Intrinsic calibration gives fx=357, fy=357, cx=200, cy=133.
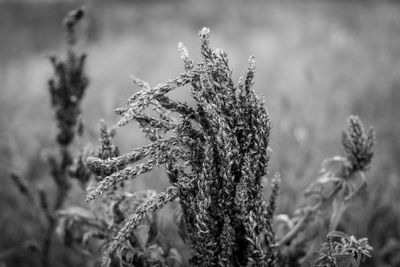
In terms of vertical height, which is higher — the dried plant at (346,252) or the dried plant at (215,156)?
the dried plant at (215,156)

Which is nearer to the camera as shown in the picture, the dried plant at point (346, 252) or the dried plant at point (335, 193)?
the dried plant at point (346, 252)

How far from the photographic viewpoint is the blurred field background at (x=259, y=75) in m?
3.81

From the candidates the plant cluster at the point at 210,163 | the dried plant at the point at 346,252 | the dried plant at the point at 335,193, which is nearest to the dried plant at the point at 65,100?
the plant cluster at the point at 210,163

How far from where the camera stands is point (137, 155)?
4.38 ft

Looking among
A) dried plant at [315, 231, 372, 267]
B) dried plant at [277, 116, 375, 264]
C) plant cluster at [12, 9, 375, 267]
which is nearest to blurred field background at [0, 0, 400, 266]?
dried plant at [277, 116, 375, 264]

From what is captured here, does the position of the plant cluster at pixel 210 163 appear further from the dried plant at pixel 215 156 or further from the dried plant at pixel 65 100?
the dried plant at pixel 65 100

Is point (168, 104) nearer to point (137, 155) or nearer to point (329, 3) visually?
point (137, 155)

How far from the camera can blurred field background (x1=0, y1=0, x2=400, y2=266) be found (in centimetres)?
381

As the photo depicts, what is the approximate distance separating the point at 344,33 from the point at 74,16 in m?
9.88

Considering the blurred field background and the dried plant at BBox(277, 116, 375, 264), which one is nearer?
the dried plant at BBox(277, 116, 375, 264)

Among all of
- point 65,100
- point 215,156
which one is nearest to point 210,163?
point 215,156

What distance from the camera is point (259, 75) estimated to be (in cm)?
940

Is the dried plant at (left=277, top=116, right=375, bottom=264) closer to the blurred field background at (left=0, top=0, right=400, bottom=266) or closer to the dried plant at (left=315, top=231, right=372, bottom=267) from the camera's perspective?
the dried plant at (left=315, top=231, right=372, bottom=267)

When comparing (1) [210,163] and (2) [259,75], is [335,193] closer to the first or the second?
(1) [210,163]
